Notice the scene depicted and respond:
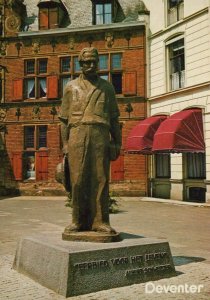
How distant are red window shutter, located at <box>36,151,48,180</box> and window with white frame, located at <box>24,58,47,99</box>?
11.1 ft

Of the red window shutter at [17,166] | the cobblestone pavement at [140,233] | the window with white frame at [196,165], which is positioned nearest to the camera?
the cobblestone pavement at [140,233]

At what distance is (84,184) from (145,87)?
1648 centimetres

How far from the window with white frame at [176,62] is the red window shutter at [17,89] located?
8.38 m

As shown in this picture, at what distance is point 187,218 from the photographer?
43.5 feet

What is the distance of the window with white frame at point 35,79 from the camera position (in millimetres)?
22859

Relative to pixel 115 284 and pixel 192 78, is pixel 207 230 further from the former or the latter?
pixel 192 78

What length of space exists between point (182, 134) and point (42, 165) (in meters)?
8.54

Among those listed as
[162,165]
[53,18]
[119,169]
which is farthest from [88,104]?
[53,18]

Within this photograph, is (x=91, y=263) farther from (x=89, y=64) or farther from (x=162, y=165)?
(x=162, y=165)

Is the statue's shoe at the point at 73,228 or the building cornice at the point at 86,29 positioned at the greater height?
the building cornice at the point at 86,29

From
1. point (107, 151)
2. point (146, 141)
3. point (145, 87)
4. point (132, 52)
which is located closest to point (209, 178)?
point (146, 141)

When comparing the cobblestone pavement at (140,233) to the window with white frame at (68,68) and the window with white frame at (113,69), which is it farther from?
the window with white frame at (68,68)

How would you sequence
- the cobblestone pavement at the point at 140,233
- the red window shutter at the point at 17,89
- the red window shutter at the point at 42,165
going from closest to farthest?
1. the cobblestone pavement at the point at 140,233
2. the red window shutter at the point at 42,165
3. the red window shutter at the point at 17,89

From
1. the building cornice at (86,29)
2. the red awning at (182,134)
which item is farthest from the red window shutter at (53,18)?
the red awning at (182,134)
